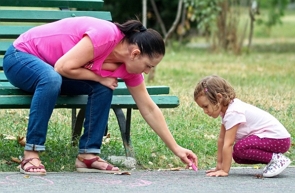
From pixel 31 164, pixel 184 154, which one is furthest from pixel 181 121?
pixel 31 164

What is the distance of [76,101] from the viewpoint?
4.78m

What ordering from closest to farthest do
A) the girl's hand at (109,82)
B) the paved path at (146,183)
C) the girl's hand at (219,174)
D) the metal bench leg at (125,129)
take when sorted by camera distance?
the paved path at (146,183), the girl's hand at (109,82), the girl's hand at (219,174), the metal bench leg at (125,129)

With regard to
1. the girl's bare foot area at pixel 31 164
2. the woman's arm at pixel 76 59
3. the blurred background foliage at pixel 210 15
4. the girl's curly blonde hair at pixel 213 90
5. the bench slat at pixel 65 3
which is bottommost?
the blurred background foliage at pixel 210 15

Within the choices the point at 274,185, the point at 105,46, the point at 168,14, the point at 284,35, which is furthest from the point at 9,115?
the point at 284,35

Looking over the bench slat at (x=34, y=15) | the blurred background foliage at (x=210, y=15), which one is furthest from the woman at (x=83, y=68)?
the blurred background foliage at (x=210, y=15)

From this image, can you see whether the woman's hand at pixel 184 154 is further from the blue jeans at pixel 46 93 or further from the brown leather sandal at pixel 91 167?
the blue jeans at pixel 46 93

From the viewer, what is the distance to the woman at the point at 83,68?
448 cm

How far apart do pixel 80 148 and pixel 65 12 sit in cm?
132

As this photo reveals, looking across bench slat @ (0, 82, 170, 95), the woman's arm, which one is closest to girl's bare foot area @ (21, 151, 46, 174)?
bench slat @ (0, 82, 170, 95)

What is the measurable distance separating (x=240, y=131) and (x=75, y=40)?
1120mm

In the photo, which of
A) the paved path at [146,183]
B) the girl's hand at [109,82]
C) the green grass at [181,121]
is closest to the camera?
the paved path at [146,183]

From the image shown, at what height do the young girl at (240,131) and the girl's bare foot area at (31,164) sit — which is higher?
the young girl at (240,131)

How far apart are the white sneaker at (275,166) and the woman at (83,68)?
0.44 metres

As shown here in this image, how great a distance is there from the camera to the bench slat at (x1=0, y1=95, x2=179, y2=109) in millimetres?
4637
